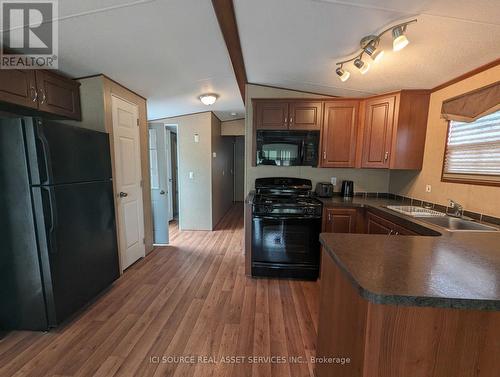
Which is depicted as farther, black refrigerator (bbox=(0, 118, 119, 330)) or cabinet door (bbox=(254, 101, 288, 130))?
cabinet door (bbox=(254, 101, 288, 130))

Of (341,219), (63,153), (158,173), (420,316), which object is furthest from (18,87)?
(341,219)

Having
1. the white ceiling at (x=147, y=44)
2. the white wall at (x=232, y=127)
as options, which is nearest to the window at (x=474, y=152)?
the white ceiling at (x=147, y=44)

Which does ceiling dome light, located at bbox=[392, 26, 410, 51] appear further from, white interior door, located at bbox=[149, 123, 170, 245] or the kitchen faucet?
white interior door, located at bbox=[149, 123, 170, 245]

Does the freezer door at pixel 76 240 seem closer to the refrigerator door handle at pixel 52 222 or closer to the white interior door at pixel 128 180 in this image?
the refrigerator door handle at pixel 52 222

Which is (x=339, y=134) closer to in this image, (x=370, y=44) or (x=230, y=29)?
(x=370, y=44)

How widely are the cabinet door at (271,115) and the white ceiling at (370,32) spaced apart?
1.67ft

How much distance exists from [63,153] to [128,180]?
3.42 feet

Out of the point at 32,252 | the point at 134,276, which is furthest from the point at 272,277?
the point at 32,252

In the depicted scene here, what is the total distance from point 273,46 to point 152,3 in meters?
0.94

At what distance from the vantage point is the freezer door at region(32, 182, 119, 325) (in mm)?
1662

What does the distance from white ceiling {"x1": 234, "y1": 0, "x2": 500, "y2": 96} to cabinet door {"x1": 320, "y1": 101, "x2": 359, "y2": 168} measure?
45 cm

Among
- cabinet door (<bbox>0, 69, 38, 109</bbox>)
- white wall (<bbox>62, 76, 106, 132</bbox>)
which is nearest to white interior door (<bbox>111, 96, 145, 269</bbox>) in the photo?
white wall (<bbox>62, 76, 106, 132</bbox>)

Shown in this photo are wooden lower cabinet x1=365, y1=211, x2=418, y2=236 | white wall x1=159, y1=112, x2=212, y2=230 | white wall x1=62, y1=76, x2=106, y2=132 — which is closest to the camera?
wooden lower cabinet x1=365, y1=211, x2=418, y2=236

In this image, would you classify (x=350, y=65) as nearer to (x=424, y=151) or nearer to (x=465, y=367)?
(x=424, y=151)
